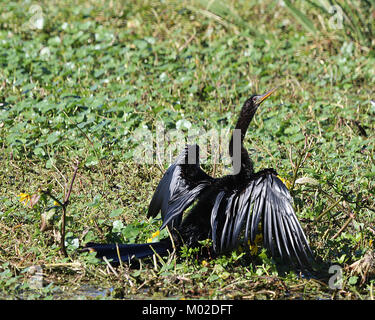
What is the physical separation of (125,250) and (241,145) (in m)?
1.18

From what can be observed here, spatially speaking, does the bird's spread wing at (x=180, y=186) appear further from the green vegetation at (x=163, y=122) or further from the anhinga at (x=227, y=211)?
the green vegetation at (x=163, y=122)

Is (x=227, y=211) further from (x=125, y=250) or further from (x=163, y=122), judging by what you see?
(x=163, y=122)

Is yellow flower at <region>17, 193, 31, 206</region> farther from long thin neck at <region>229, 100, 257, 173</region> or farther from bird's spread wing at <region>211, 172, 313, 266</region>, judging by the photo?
long thin neck at <region>229, 100, 257, 173</region>

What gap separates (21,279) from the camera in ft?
13.7

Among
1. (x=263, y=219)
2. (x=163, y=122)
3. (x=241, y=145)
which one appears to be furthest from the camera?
(x=163, y=122)

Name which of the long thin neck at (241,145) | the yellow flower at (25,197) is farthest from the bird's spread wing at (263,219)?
the yellow flower at (25,197)

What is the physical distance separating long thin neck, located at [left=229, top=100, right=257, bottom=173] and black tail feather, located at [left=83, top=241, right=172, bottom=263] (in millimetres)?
857

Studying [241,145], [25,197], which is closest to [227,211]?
[241,145]

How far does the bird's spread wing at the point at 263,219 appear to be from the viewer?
13.1 feet

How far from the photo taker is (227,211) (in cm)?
430

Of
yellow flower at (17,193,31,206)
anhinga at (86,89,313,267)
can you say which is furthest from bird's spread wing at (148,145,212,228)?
yellow flower at (17,193,31,206)

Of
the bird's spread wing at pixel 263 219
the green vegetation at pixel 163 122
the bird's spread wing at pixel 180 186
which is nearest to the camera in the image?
the bird's spread wing at pixel 263 219

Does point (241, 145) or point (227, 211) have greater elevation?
point (241, 145)
